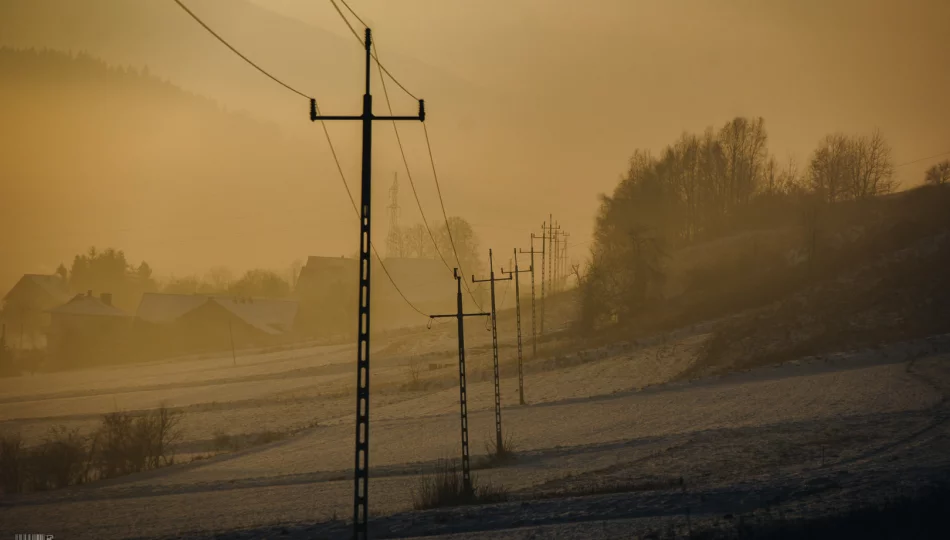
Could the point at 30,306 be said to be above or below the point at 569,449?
above

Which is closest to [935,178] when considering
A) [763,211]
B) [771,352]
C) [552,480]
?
[763,211]

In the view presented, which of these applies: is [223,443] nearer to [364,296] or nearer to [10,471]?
[10,471]

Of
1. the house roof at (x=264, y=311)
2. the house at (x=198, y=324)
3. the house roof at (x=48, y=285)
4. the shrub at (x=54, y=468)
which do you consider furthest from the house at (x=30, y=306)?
the shrub at (x=54, y=468)

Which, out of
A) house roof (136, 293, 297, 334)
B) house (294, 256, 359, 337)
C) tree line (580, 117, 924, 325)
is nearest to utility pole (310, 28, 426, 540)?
tree line (580, 117, 924, 325)

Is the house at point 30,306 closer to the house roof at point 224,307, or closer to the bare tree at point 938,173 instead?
the house roof at point 224,307

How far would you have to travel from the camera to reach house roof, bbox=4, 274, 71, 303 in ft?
466

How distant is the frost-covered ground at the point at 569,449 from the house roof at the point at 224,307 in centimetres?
4529

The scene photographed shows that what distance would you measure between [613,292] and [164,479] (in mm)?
62207

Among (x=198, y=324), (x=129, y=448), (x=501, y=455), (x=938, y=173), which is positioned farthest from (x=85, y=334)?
(x=938, y=173)

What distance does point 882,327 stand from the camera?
229 feet

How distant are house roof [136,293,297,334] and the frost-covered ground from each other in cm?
4529

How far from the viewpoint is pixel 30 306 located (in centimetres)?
13650

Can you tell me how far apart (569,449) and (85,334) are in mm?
102849

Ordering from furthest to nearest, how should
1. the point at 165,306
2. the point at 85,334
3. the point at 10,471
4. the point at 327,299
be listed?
the point at 327,299 → the point at 165,306 → the point at 85,334 → the point at 10,471
